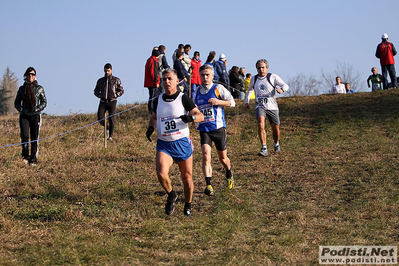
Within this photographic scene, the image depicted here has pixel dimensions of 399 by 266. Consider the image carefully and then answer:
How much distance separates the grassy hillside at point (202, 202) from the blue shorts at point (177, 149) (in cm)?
95

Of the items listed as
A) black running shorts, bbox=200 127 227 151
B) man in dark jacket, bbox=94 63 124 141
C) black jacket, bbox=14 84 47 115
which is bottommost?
black running shorts, bbox=200 127 227 151

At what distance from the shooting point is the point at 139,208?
8102mm

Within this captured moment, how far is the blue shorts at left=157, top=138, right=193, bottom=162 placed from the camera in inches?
283

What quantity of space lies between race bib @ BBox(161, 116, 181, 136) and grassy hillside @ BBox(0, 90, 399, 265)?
49.9 inches

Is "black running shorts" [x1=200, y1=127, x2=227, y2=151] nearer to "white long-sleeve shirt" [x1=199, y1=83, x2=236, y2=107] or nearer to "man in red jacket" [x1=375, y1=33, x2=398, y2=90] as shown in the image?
"white long-sleeve shirt" [x1=199, y1=83, x2=236, y2=107]

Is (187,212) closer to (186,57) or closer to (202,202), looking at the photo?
(202,202)

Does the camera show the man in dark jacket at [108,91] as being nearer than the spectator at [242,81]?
Yes

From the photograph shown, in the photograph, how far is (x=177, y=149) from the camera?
7.18m

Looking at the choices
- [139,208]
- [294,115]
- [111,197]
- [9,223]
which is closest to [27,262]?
[9,223]

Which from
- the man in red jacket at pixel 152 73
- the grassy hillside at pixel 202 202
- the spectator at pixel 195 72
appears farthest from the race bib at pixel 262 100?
the spectator at pixel 195 72

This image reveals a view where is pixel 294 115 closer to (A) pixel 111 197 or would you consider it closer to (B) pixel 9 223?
(A) pixel 111 197

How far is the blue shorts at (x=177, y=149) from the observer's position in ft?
23.5

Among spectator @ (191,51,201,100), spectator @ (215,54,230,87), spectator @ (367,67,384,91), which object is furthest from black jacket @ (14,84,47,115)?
spectator @ (367,67,384,91)

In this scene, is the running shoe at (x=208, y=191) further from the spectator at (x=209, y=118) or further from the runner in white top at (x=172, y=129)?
the runner in white top at (x=172, y=129)
